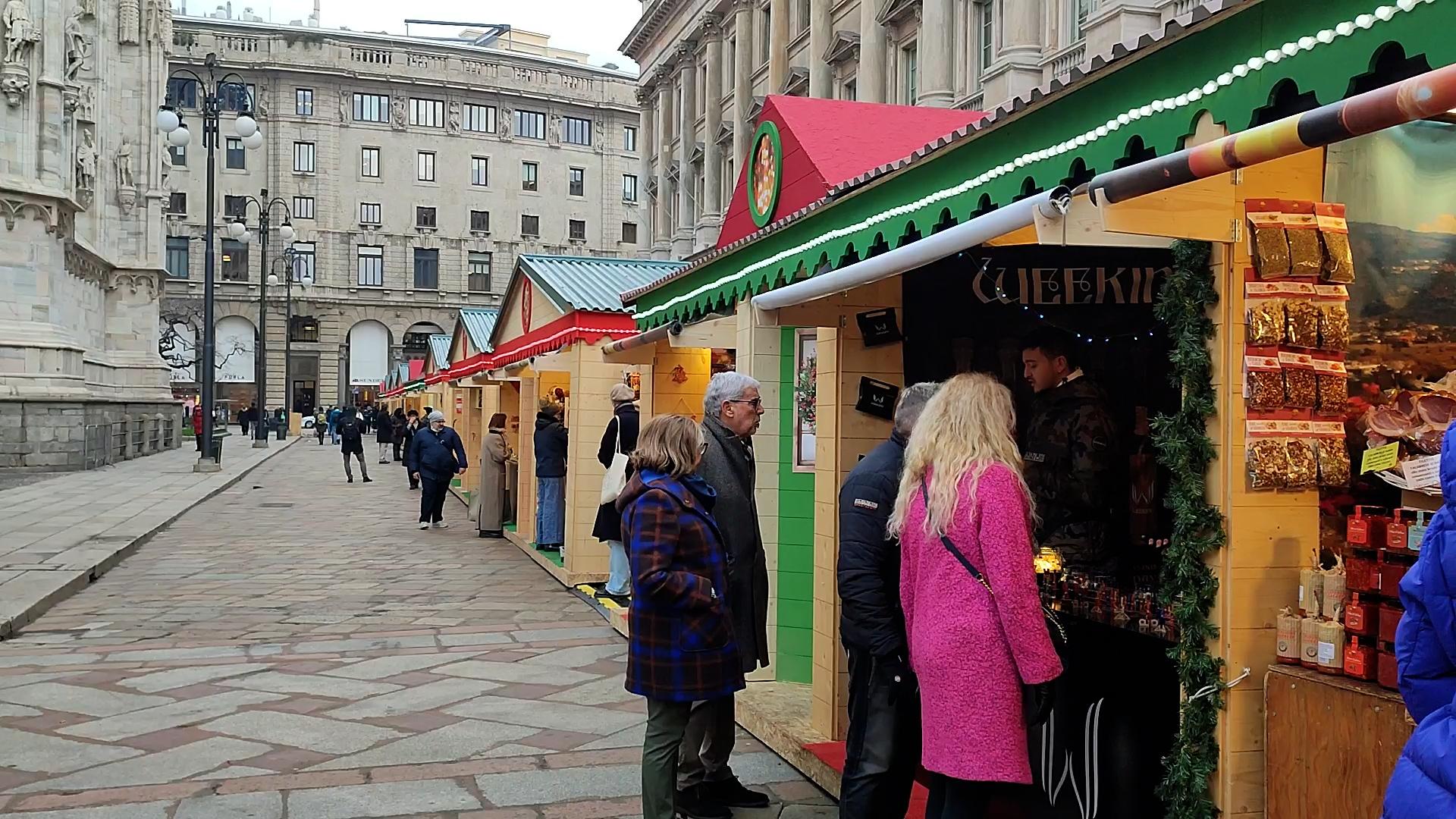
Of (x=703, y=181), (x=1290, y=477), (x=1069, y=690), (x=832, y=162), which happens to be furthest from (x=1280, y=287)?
(x=703, y=181)

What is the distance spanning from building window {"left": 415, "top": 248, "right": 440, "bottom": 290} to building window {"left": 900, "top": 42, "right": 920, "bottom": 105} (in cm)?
4542

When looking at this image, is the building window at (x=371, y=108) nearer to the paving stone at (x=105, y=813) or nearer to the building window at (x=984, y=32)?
the building window at (x=984, y=32)

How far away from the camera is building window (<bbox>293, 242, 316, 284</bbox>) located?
6925 centimetres

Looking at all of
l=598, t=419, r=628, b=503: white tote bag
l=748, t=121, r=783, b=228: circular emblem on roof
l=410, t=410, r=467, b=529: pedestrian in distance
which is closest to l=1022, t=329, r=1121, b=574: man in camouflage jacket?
l=748, t=121, r=783, b=228: circular emblem on roof

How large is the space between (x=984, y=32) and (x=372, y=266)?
50.3 metres

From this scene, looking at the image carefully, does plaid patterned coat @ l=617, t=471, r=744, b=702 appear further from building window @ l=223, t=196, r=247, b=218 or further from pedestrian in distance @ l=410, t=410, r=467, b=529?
building window @ l=223, t=196, r=247, b=218

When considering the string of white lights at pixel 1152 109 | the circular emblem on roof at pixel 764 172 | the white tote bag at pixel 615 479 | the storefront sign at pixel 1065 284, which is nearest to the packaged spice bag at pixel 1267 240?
the string of white lights at pixel 1152 109

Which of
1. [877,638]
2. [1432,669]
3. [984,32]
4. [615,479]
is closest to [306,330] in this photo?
[984,32]

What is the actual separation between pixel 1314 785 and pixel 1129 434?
185 cm

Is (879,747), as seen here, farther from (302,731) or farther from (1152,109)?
(302,731)

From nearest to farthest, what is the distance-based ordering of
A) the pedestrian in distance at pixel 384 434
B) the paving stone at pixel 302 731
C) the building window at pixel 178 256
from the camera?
1. the paving stone at pixel 302 731
2. the pedestrian in distance at pixel 384 434
3. the building window at pixel 178 256

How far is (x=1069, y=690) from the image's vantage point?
457 cm

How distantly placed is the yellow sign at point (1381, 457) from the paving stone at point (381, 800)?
3.80m

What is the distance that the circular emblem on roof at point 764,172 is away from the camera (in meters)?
8.04
